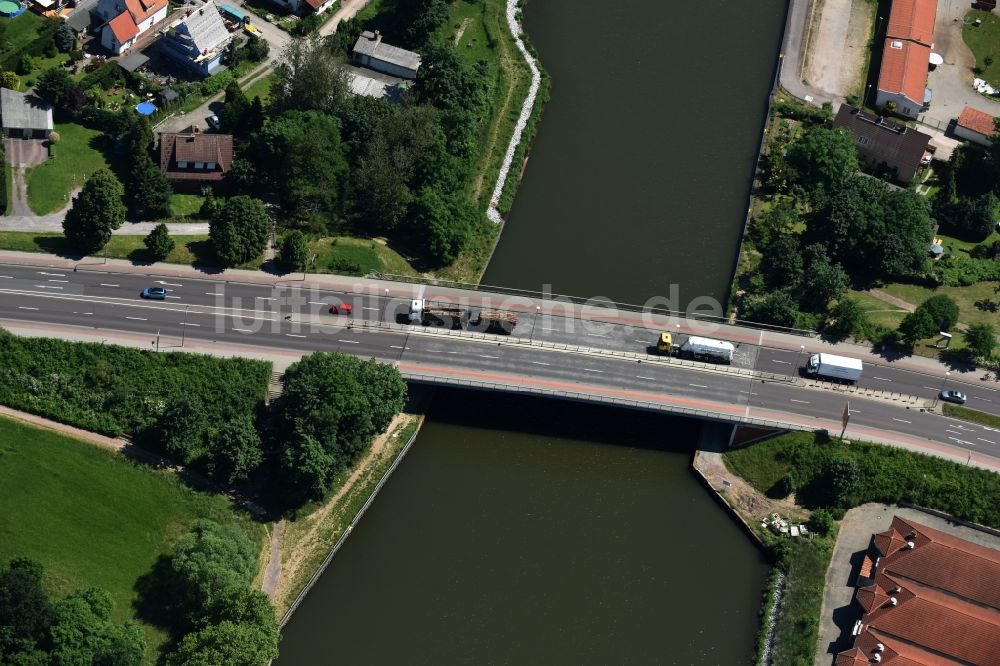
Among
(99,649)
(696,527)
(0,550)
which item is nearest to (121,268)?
(0,550)

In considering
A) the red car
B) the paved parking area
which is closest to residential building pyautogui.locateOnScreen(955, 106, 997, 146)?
the paved parking area

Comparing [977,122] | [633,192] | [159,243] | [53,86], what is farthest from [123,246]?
[977,122]

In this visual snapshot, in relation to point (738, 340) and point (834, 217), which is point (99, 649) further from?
point (834, 217)

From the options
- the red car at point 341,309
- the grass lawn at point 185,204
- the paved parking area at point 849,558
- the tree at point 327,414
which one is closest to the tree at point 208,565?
the tree at point 327,414

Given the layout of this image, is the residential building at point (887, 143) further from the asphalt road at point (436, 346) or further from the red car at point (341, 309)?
the red car at point (341, 309)

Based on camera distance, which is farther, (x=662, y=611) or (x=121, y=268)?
(x=121, y=268)

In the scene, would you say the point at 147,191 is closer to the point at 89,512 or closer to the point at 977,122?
the point at 89,512

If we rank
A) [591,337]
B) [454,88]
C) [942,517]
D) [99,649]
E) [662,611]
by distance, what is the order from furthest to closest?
[454,88] → [591,337] → [942,517] → [662,611] → [99,649]
